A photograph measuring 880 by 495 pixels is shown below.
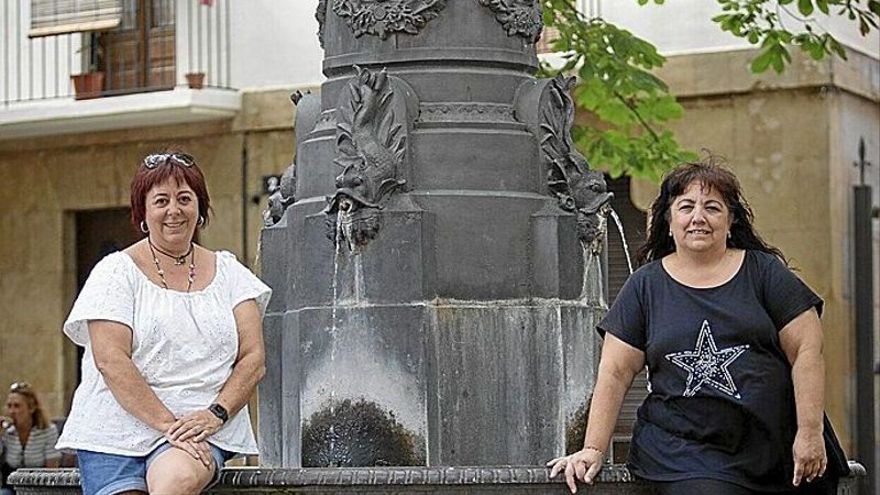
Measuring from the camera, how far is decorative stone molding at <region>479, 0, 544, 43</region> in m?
9.38

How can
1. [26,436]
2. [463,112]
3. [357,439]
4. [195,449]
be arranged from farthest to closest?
[26,436], [463,112], [357,439], [195,449]

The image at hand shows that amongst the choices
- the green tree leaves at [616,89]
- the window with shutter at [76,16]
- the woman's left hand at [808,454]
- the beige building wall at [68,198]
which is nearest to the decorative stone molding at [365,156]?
the woman's left hand at [808,454]

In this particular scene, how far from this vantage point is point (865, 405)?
19.0 meters

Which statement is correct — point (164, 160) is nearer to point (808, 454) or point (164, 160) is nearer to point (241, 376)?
point (241, 376)

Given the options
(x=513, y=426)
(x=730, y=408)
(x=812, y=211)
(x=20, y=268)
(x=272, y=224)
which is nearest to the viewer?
(x=730, y=408)

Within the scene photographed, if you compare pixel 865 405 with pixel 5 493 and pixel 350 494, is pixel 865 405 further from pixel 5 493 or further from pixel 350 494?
pixel 350 494

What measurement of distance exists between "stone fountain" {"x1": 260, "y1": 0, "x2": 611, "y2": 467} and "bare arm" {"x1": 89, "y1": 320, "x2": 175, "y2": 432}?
Answer: 1924 millimetres

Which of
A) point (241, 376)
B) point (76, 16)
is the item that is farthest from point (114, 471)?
point (76, 16)

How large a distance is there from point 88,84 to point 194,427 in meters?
16.0

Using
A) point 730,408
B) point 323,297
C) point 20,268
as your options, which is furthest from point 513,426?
point 20,268

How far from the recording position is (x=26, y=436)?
53.3 feet

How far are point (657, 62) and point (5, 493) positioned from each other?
5217 mm

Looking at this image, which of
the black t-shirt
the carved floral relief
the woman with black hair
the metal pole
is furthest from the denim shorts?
the metal pole

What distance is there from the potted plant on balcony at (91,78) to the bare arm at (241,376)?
613 inches
